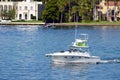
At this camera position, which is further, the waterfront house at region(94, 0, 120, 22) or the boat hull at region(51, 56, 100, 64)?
the waterfront house at region(94, 0, 120, 22)

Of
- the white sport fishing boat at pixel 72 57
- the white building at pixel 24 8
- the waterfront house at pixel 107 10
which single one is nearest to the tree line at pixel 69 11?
the waterfront house at pixel 107 10

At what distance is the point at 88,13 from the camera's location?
16188cm

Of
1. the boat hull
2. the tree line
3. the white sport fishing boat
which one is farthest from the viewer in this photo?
the tree line

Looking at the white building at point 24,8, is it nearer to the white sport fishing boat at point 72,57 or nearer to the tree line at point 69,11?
the tree line at point 69,11

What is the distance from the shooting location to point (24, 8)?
180625 millimetres

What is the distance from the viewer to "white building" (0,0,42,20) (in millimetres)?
178375

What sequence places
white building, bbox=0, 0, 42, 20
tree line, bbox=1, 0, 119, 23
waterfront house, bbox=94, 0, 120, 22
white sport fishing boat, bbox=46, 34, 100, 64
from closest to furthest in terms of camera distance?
1. white sport fishing boat, bbox=46, 34, 100, 64
2. tree line, bbox=1, 0, 119, 23
3. waterfront house, bbox=94, 0, 120, 22
4. white building, bbox=0, 0, 42, 20

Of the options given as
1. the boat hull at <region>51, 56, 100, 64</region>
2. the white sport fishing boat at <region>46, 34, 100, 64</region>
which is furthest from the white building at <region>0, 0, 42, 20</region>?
the boat hull at <region>51, 56, 100, 64</region>

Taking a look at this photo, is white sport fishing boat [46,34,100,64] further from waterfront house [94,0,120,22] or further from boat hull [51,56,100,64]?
waterfront house [94,0,120,22]

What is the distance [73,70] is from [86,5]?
4194 inches

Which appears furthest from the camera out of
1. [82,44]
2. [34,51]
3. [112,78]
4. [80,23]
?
[80,23]

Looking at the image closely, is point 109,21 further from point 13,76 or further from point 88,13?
point 13,76

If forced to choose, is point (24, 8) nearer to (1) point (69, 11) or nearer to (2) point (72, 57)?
(1) point (69, 11)

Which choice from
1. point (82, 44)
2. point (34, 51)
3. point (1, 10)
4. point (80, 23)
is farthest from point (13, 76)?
point (1, 10)
